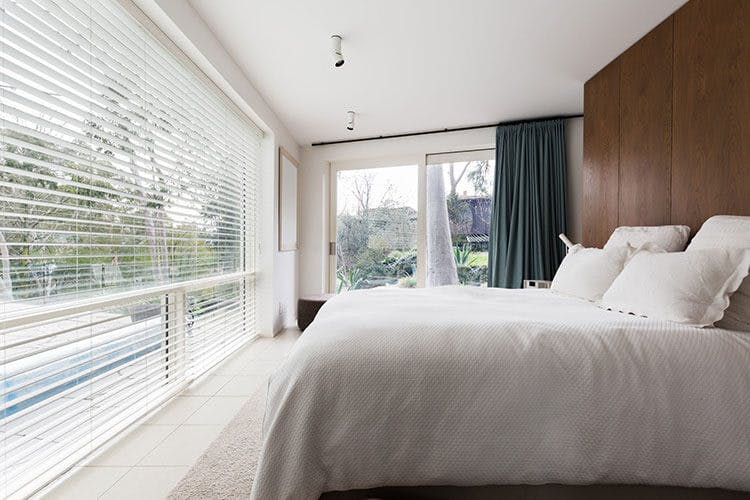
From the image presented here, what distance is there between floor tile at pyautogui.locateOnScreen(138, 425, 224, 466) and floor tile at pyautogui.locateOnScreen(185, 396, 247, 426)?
2.1 inches

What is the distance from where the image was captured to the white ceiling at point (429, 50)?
2.07 metres

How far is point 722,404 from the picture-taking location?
93 centimetres

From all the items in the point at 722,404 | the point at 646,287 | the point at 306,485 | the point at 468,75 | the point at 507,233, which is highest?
the point at 468,75

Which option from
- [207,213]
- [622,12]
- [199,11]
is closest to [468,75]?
[622,12]

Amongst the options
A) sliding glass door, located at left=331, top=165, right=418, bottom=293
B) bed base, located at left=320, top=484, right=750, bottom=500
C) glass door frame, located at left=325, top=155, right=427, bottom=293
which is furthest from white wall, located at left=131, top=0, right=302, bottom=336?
bed base, located at left=320, top=484, right=750, bottom=500

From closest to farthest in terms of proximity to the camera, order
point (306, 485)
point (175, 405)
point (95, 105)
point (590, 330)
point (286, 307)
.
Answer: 1. point (306, 485)
2. point (590, 330)
3. point (95, 105)
4. point (175, 405)
5. point (286, 307)

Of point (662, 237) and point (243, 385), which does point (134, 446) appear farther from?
point (662, 237)

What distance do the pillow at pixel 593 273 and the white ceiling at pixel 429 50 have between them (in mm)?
1517

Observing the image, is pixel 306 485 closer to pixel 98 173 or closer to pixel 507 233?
pixel 98 173

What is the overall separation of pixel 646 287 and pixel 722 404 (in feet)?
1.70

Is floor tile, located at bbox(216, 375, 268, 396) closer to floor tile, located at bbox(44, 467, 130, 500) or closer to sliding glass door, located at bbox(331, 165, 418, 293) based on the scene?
floor tile, located at bbox(44, 467, 130, 500)

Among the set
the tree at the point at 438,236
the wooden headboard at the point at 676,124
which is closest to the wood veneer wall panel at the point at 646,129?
the wooden headboard at the point at 676,124

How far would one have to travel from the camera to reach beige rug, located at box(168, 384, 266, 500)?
51.0 inches

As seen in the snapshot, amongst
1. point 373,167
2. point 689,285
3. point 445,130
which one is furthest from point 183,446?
point 445,130
